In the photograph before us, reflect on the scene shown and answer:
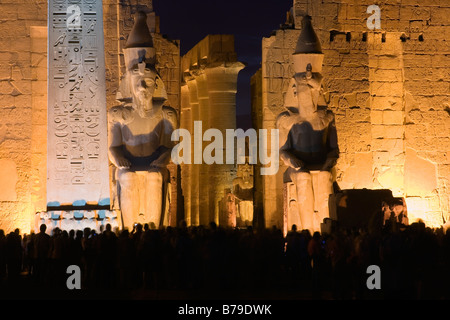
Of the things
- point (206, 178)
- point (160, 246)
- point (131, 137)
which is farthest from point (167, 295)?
point (206, 178)

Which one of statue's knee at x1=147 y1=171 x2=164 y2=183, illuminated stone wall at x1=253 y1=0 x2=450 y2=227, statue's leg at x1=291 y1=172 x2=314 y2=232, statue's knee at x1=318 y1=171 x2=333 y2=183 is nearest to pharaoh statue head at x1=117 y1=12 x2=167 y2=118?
statue's knee at x1=147 y1=171 x2=164 y2=183

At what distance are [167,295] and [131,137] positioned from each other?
3223 mm

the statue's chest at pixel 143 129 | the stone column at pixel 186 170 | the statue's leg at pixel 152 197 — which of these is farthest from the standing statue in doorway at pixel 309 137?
the stone column at pixel 186 170

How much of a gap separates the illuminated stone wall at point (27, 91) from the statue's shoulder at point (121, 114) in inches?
72.4

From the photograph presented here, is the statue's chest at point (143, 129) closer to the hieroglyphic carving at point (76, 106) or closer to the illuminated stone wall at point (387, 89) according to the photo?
the hieroglyphic carving at point (76, 106)

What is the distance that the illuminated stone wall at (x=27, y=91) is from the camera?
13.9 metres

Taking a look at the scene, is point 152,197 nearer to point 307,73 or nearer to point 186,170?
point 307,73

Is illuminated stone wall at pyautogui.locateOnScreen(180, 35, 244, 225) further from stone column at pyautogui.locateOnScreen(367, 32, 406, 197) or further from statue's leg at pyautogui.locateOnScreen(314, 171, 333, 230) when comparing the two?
statue's leg at pyautogui.locateOnScreen(314, 171, 333, 230)

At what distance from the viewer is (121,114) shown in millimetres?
12016

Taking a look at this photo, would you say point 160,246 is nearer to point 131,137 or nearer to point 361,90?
point 131,137

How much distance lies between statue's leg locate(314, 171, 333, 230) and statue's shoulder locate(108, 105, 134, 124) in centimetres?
261

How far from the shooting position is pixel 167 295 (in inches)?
369

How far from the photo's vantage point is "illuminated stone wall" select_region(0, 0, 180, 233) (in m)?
13.9

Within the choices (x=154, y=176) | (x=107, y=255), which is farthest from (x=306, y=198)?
(x=107, y=255)
